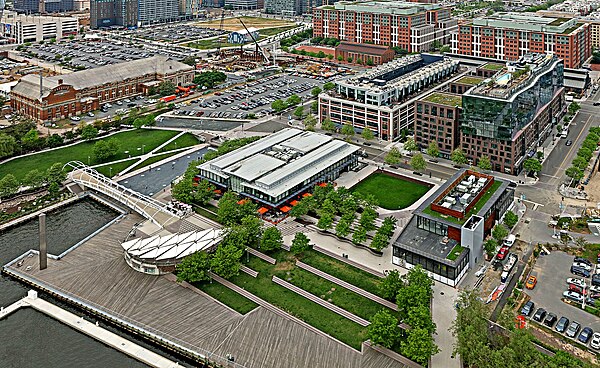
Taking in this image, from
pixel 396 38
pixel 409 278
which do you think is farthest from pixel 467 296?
pixel 396 38

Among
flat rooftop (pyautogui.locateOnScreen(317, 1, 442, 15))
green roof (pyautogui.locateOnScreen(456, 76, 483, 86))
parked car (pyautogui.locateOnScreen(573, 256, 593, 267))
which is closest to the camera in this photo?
parked car (pyautogui.locateOnScreen(573, 256, 593, 267))

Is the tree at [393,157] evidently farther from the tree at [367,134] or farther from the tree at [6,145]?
the tree at [6,145]

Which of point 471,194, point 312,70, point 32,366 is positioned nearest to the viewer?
point 32,366

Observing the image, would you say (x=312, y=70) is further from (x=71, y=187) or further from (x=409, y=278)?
(x=409, y=278)

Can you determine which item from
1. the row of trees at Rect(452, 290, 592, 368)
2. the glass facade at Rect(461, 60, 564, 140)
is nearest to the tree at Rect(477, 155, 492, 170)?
the glass facade at Rect(461, 60, 564, 140)

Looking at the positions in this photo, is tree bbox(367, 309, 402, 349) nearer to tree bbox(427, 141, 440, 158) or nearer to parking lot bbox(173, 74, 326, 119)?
tree bbox(427, 141, 440, 158)

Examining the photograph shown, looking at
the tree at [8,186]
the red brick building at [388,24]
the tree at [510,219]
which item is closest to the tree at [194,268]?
the tree at [8,186]
